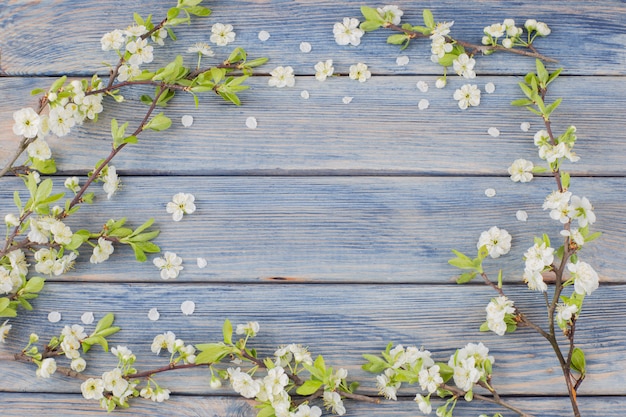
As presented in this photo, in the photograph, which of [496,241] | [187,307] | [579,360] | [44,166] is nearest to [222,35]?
[44,166]

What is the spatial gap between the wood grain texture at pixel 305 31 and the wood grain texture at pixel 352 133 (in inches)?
1.7

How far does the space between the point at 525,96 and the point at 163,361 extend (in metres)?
0.77

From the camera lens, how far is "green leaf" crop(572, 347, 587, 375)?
3.01 ft

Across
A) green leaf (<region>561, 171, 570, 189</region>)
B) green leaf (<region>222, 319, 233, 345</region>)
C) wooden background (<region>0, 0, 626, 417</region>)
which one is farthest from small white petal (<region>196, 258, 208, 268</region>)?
green leaf (<region>561, 171, 570, 189</region>)

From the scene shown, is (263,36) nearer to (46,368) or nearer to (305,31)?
(305,31)

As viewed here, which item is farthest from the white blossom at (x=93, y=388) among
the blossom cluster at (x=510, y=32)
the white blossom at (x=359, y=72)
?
the blossom cluster at (x=510, y=32)

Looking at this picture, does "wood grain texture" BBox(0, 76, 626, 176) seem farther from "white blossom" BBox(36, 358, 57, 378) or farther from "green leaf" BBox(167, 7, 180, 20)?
"white blossom" BBox(36, 358, 57, 378)

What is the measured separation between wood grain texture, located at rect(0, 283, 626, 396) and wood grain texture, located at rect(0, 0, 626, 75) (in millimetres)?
404

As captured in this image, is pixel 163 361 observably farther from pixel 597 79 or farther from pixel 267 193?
pixel 597 79

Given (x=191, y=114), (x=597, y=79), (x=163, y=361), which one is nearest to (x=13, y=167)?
(x=191, y=114)

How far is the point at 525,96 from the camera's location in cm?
106

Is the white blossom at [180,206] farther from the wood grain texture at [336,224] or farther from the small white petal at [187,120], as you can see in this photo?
the small white petal at [187,120]

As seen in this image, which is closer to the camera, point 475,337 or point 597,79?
point 475,337

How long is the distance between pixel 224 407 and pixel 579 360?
56 centimetres
